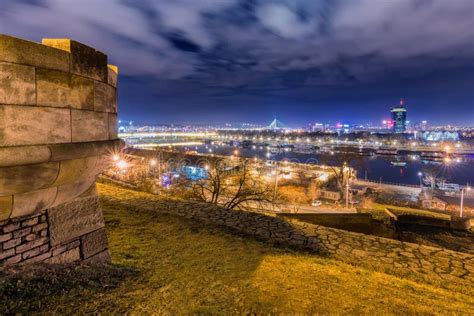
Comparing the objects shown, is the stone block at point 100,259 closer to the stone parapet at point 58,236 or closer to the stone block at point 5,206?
the stone parapet at point 58,236

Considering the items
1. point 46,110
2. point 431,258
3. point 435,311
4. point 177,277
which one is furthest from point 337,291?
point 46,110

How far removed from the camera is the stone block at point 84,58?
2.56 metres

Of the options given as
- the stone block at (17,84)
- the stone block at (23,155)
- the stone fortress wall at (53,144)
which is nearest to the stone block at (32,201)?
the stone fortress wall at (53,144)

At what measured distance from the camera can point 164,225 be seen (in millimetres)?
5324

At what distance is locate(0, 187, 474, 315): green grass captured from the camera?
8.00 ft

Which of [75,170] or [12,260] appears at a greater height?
[75,170]

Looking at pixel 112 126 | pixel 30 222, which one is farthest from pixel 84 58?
pixel 30 222

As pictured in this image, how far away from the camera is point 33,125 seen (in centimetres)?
224

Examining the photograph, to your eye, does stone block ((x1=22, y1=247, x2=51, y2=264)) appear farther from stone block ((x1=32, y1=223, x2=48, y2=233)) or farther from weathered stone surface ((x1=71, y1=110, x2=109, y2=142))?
weathered stone surface ((x1=71, y1=110, x2=109, y2=142))

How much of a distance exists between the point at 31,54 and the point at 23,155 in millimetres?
877

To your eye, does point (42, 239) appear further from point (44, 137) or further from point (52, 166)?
point (44, 137)

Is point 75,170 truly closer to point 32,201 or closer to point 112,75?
point 32,201

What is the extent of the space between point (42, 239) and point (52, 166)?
90 cm

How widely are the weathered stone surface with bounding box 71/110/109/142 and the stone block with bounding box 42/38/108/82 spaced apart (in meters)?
0.42
